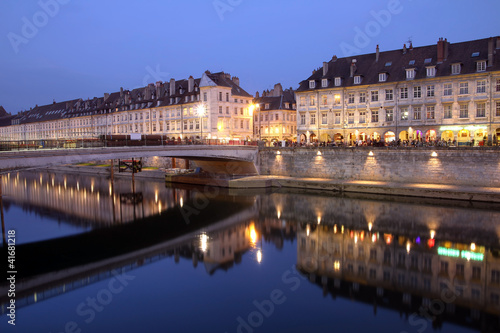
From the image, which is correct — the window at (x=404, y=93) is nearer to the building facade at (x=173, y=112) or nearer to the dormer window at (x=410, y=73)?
the dormer window at (x=410, y=73)

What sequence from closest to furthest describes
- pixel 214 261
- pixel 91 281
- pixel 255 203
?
pixel 91 281
pixel 214 261
pixel 255 203

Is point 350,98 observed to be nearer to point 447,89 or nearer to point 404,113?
point 404,113

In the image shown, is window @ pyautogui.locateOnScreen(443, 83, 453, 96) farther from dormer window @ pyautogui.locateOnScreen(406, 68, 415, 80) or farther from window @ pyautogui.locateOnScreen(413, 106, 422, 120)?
dormer window @ pyautogui.locateOnScreen(406, 68, 415, 80)

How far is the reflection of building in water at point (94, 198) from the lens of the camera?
33.2 meters

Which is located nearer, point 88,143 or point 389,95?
point 88,143

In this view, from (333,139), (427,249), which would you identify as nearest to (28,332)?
(427,249)

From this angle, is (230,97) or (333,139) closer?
(333,139)

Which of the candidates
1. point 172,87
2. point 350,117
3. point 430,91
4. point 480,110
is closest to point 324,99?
point 350,117

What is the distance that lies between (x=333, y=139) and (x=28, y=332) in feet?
149

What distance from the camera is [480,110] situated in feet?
142

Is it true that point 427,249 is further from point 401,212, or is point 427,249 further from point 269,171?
point 269,171

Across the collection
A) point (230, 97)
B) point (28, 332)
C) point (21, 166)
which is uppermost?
point (230, 97)

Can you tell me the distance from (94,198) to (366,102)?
114 ft

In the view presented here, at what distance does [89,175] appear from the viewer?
64.9 metres
